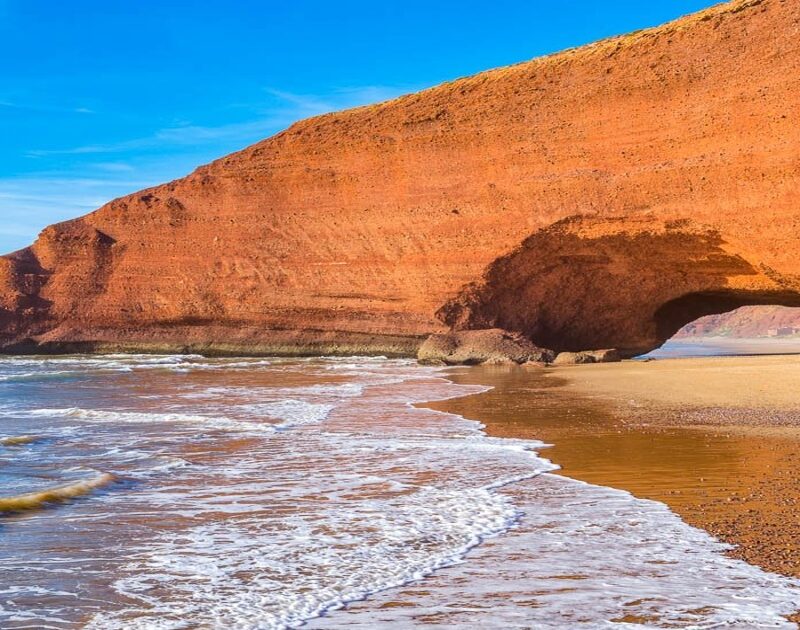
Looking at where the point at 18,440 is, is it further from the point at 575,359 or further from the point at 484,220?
the point at 484,220

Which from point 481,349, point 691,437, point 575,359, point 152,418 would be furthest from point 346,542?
point 481,349

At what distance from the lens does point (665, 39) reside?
1169 inches

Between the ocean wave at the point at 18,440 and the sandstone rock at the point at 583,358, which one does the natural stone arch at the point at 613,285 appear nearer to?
the sandstone rock at the point at 583,358

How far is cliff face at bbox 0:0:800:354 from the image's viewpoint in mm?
26797

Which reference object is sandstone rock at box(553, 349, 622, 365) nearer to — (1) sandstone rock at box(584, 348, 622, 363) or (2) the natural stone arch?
(1) sandstone rock at box(584, 348, 622, 363)

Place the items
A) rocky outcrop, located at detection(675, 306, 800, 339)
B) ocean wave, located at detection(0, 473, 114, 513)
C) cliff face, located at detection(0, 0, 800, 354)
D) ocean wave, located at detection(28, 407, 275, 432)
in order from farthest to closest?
1. rocky outcrop, located at detection(675, 306, 800, 339)
2. cliff face, located at detection(0, 0, 800, 354)
3. ocean wave, located at detection(28, 407, 275, 432)
4. ocean wave, located at detection(0, 473, 114, 513)

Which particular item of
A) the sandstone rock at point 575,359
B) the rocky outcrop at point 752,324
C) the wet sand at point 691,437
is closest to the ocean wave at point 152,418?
the wet sand at point 691,437

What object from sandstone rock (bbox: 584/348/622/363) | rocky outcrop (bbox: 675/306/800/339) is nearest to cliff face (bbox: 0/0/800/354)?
sandstone rock (bbox: 584/348/622/363)

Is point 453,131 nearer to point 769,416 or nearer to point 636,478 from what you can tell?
point 769,416

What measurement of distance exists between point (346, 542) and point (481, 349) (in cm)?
2359

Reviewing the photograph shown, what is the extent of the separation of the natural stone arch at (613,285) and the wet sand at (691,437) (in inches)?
400

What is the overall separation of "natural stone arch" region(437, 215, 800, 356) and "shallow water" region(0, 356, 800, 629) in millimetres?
19539

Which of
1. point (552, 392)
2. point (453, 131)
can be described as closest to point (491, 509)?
point (552, 392)

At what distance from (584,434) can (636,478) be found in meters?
2.85
